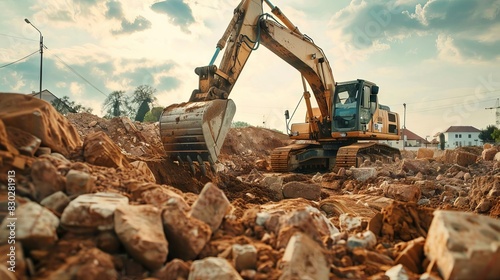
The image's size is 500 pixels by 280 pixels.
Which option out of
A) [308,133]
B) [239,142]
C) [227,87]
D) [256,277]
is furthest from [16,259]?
[239,142]

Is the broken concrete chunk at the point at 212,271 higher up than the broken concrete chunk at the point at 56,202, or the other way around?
the broken concrete chunk at the point at 56,202

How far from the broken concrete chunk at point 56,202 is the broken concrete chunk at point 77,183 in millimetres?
106

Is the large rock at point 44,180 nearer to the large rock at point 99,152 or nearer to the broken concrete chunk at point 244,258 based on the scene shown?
the large rock at point 99,152

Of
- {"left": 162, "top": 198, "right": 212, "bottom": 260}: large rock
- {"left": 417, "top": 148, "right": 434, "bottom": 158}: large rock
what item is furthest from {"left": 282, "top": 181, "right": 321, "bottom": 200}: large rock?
{"left": 417, "top": 148, "right": 434, "bottom": 158}: large rock

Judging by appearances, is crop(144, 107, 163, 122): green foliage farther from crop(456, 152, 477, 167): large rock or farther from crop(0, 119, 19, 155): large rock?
crop(0, 119, 19, 155): large rock

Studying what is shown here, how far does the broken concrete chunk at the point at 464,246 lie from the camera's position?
2.52 meters

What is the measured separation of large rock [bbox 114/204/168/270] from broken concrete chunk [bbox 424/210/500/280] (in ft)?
6.39

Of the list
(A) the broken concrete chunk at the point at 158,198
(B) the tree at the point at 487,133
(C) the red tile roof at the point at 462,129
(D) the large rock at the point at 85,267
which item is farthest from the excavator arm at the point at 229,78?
(C) the red tile roof at the point at 462,129

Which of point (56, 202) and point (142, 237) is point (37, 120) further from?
point (142, 237)

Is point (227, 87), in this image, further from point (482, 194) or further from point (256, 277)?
point (256, 277)

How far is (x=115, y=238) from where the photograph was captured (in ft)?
8.74

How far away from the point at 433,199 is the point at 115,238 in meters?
7.11

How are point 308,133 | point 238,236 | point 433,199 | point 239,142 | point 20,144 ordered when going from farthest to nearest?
point 239,142, point 308,133, point 433,199, point 20,144, point 238,236

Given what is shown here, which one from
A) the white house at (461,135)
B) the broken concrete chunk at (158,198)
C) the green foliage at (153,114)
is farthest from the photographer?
the white house at (461,135)
